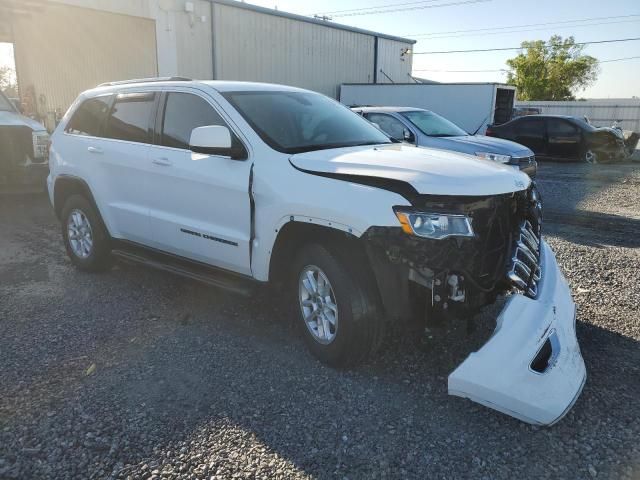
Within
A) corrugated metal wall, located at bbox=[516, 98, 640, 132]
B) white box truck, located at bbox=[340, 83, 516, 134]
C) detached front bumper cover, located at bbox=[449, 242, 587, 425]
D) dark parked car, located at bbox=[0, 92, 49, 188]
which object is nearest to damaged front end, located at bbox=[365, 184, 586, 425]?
detached front bumper cover, located at bbox=[449, 242, 587, 425]

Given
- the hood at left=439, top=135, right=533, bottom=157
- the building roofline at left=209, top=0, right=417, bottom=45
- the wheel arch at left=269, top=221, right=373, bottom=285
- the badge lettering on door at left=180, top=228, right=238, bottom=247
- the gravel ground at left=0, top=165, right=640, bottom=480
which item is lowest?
the gravel ground at left=0, top=165, right=640, bottom=480

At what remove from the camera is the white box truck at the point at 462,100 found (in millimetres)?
19750

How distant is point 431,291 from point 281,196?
46.3 inches

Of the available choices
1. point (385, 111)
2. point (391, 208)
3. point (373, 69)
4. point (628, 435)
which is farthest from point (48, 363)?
point (373, 69)

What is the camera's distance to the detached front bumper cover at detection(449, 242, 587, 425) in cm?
275

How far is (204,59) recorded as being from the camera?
18625 mm

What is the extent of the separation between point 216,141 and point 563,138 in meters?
16.1

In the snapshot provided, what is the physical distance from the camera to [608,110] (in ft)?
111

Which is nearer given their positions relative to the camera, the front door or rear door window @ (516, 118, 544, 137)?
the front door

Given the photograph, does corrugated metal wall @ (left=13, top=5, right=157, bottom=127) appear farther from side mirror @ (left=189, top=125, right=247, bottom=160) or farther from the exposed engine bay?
the exposed engine bay

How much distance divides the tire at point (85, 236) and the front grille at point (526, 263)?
3814 mm

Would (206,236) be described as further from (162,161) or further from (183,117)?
(183,117)

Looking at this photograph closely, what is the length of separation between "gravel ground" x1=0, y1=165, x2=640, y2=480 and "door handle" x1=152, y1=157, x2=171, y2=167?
123cm

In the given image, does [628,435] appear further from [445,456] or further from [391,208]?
[391,208]
